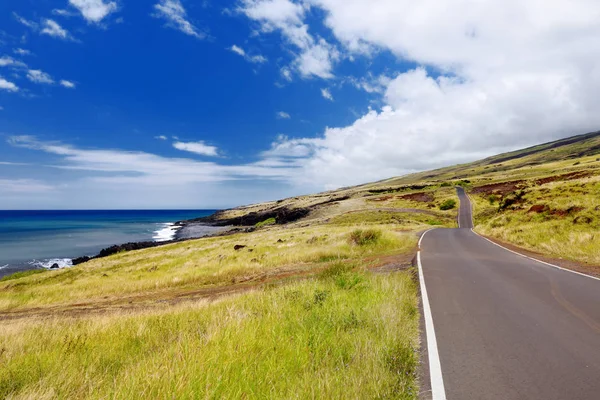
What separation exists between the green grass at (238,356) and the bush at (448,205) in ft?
206

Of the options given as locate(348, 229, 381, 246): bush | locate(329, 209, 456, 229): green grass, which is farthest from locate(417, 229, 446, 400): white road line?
locate(329, 209, 456, 229): green grass

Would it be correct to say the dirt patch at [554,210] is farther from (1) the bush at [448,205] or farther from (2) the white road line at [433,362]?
(1) the bush at [448,205]

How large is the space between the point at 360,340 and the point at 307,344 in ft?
2.71

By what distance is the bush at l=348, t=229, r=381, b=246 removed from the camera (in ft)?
83.1

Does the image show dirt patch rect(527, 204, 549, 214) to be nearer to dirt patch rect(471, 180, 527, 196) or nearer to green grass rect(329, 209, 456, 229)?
green grass rect(329, 209, 456, 229)

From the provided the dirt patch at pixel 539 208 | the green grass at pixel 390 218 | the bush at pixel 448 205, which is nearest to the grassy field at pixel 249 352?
the dirt patch at pixel 539 208

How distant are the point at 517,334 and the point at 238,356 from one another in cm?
532

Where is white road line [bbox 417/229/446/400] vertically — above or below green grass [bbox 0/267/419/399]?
below

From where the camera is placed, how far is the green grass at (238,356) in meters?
3.63

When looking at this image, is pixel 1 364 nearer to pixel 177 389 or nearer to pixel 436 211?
pixel 177 389

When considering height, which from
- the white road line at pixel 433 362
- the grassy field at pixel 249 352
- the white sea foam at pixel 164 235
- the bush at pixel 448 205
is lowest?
the white sea foam at pixel 164 235

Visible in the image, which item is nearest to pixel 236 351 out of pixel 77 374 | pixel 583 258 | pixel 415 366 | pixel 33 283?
pixel 77 374

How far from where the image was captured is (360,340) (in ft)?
16.5

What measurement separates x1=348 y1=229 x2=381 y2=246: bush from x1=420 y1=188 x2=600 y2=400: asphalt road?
12.7 m
